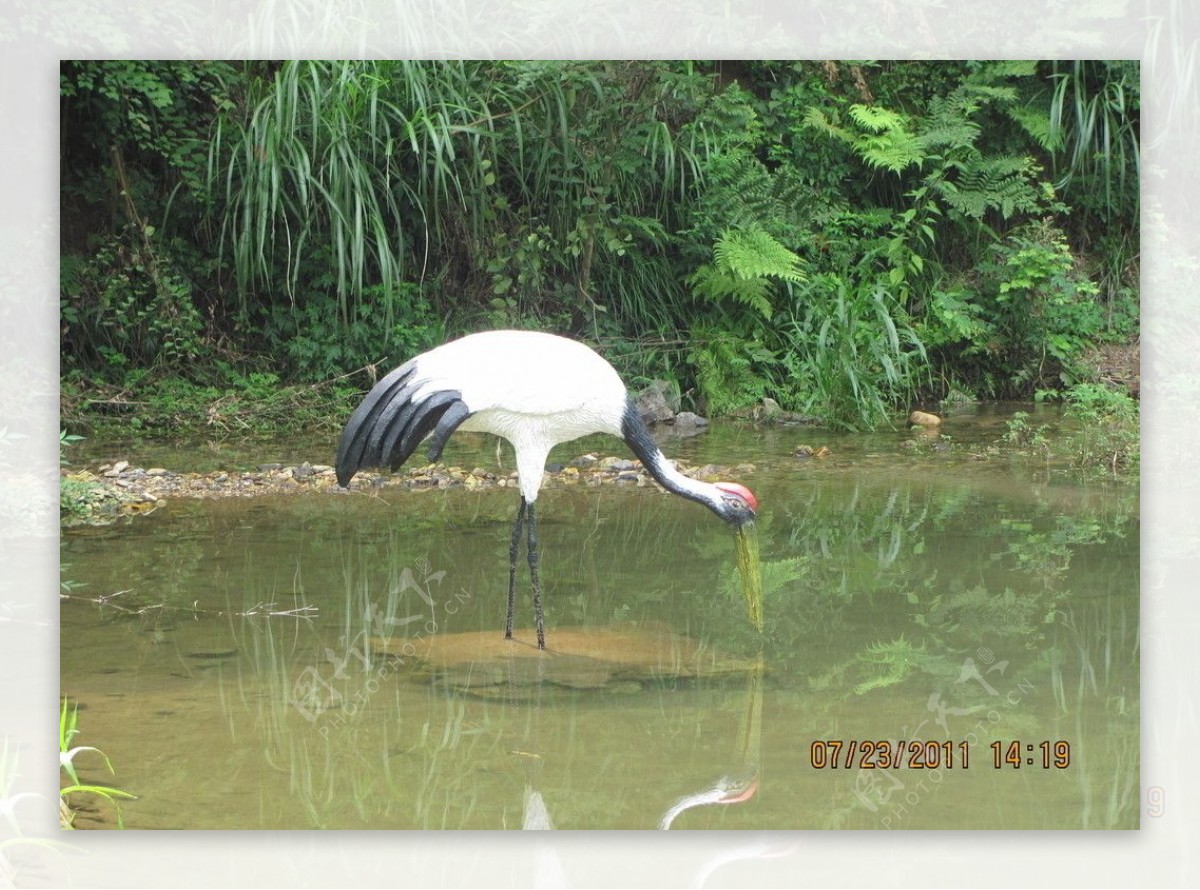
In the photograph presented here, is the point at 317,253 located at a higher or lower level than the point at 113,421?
higher

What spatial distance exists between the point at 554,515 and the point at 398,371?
6.45 ft

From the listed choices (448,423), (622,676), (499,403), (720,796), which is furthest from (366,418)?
(720,796)

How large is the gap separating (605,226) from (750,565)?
4163 mm

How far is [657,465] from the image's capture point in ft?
14.8

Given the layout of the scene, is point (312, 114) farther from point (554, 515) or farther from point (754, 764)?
point (754, 764)

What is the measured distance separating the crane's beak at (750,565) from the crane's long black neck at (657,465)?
0.11 meters

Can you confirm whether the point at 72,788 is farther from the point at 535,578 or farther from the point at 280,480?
the point at 280,480

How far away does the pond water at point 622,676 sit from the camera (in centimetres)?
334

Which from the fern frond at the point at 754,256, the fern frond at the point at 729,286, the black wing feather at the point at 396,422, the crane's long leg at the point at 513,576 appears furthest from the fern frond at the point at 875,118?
the black wing feather at the point at 396,422

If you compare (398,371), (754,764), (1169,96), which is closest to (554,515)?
(398,371)

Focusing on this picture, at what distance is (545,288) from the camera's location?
8336 mm

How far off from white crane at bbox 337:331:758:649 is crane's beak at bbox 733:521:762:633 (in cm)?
4

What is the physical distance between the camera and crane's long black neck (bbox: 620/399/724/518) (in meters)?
4.43

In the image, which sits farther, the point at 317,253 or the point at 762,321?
the point at 762,321
